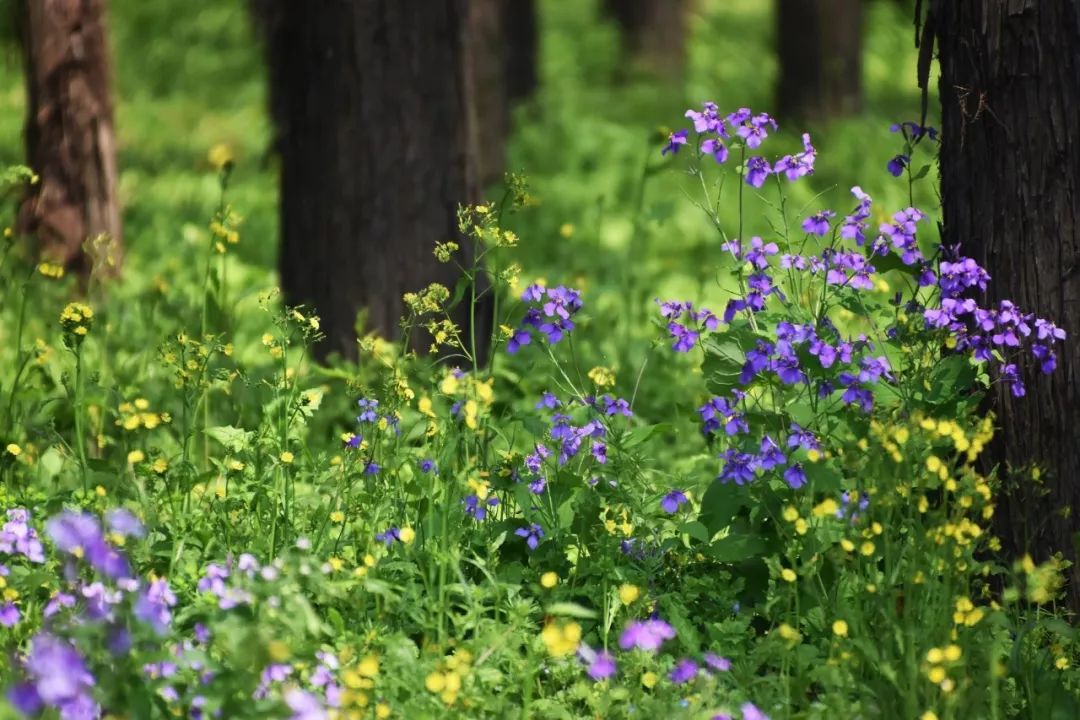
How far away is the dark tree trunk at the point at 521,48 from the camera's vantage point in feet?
44.2

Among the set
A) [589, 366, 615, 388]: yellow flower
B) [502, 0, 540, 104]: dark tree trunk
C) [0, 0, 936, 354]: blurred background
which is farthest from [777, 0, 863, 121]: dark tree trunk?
[589, 366, 615, 388]: yellow flower

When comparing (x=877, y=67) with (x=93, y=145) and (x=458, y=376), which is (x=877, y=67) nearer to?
(x=93, y=145)

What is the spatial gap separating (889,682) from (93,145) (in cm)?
507

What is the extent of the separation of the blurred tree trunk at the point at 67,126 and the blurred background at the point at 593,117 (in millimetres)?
195

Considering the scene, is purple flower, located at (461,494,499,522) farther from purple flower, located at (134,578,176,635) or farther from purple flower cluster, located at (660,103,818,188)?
purple flower cluster, located at (660,103,818,188)

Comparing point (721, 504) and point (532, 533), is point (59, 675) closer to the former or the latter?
point (532, 533)

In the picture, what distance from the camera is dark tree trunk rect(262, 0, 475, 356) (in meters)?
5.42

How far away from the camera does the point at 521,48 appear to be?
541 inches

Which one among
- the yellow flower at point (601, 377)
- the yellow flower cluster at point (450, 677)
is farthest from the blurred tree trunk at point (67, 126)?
the yellow flower cluster at point (450, 677)

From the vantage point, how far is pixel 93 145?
22.3 ft

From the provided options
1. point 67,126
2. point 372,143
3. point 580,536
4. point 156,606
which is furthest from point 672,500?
point 67,126

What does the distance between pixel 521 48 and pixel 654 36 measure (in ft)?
8.92

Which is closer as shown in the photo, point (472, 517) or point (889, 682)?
point (889, 682)

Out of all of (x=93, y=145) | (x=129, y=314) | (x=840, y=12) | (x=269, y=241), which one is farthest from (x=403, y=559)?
(x=840, y=12)
